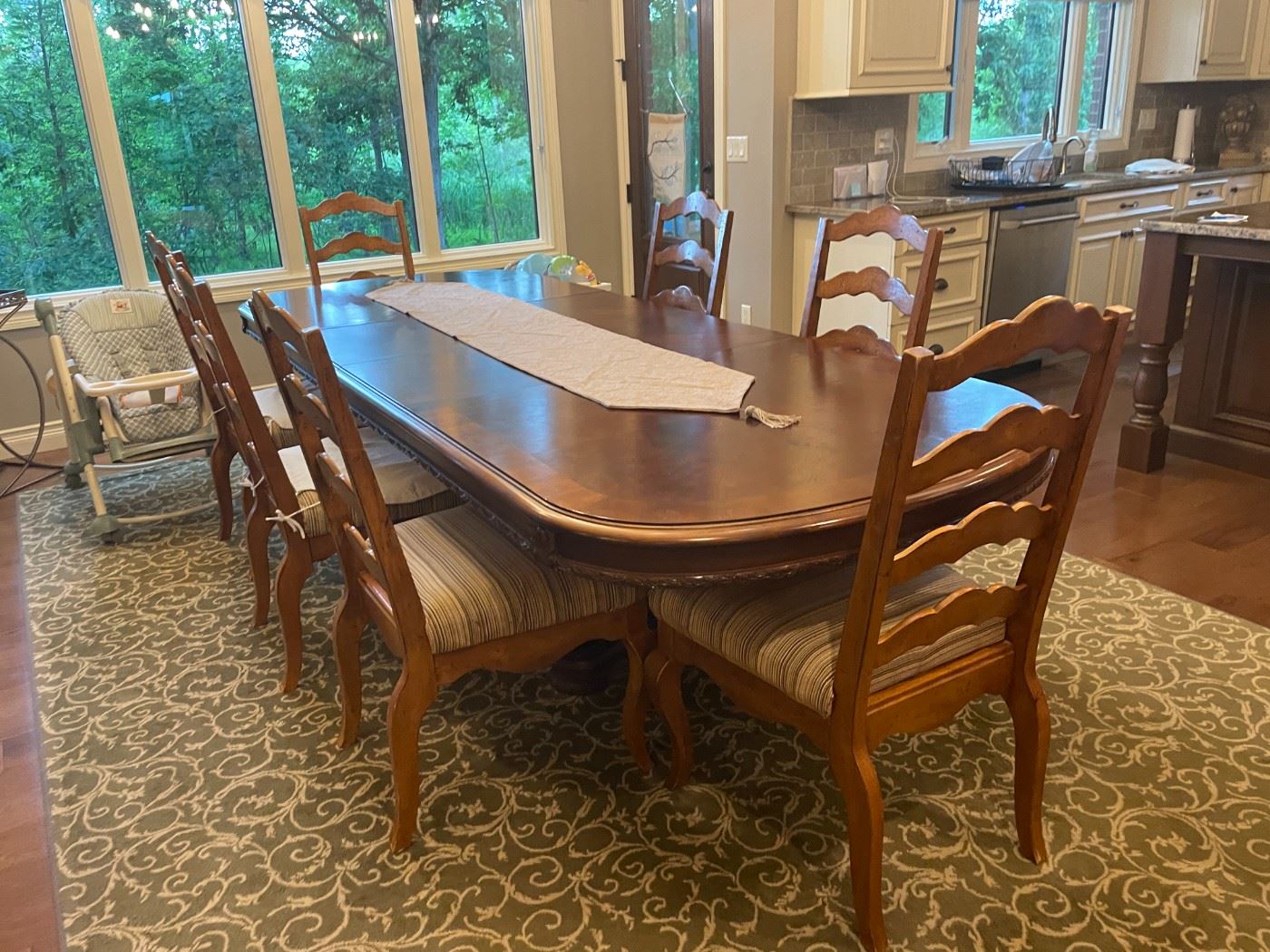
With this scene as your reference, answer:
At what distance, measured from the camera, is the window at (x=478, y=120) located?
478cm

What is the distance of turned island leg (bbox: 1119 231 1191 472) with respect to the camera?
332 centimetres

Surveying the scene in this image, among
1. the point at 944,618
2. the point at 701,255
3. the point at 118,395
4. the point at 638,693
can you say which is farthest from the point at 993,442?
the point at 118,395

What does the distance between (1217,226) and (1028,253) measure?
1382 millimetres

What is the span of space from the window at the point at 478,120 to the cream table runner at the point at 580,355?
2110mm

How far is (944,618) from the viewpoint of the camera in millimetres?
1446

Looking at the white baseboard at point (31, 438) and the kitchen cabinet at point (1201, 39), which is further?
the kitchen cabinet at point (1201, 39)

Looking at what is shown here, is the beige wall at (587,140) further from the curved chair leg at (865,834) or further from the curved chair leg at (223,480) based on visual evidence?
the curved chair leg at (865,834)

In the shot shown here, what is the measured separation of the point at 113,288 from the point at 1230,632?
14.8ft

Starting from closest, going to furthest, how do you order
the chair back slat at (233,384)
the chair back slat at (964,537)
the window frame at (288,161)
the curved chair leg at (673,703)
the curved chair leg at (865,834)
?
the chair back slat at (964,537)
the curved chair leg at (865,834)
the curved chair leg at (673,703)
the chair back slat at (233,384)
the window frame at (288,161)

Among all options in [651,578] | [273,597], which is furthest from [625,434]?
[273,597]

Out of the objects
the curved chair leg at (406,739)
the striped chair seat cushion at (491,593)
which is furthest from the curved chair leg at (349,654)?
the curved chair leg at (406,739)

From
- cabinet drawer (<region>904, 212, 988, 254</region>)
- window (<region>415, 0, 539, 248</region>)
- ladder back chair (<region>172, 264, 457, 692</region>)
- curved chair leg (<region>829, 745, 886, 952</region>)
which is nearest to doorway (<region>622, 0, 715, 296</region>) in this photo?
window (<region>415, 0, 539, 248</region>)

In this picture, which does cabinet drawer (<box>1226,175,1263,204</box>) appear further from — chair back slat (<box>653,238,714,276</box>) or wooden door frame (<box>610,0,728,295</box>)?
chair back slat (<box>653,238,714,276</box>)

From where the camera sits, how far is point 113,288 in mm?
4254
